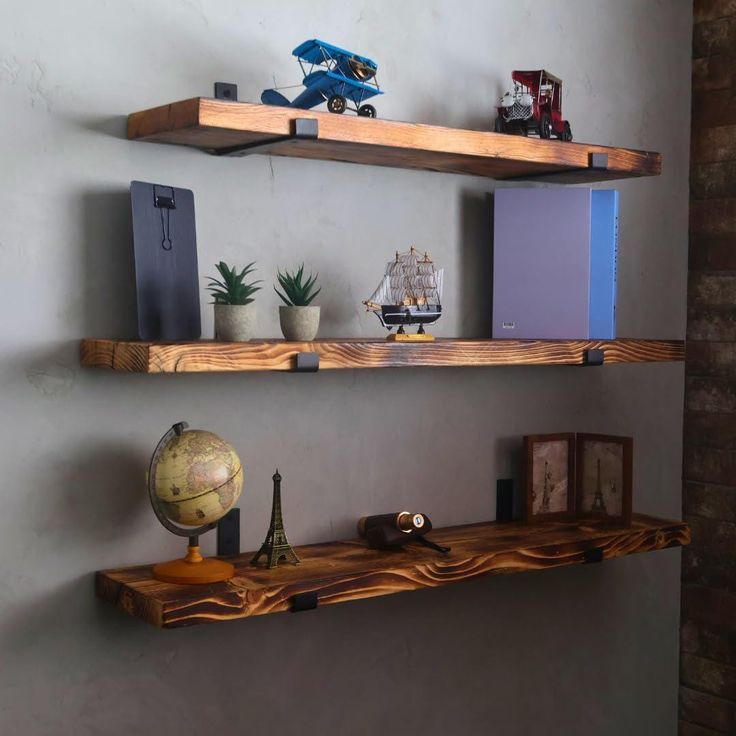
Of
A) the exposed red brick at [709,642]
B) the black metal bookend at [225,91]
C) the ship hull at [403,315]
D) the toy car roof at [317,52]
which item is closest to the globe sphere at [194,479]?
the ship hull at [403,315]

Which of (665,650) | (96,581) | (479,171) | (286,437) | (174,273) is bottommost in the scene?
(665,650)

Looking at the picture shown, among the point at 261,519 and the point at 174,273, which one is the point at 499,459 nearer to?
the point at 261,519

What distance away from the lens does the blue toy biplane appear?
1939mm

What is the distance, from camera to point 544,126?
7.50 feet

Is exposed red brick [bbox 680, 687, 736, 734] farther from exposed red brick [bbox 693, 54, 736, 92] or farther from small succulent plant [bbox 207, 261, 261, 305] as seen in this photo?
small succulent plant [bbox 207, 261, 261, 305]

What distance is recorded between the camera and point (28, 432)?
1868mm

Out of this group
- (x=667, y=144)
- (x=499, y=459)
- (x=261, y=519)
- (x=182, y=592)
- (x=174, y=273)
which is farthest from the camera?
(x=667, y=144)

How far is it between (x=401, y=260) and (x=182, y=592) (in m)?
0.86

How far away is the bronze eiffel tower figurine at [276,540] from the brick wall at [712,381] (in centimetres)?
131

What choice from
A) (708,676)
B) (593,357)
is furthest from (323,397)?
(708,676)

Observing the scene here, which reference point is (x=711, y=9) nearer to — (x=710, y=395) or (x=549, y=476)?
(x=710, y=395)

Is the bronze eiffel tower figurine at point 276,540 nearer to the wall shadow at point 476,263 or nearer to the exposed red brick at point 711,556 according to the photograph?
the wall shadow at point 476,263

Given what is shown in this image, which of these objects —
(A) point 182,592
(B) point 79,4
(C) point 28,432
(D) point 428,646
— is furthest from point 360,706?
(B) point 79,4

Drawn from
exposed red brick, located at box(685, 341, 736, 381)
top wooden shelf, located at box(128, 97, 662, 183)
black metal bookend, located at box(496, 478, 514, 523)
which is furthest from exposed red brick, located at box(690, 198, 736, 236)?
black metal bookend, located at box(496, 478, 514, 523)
